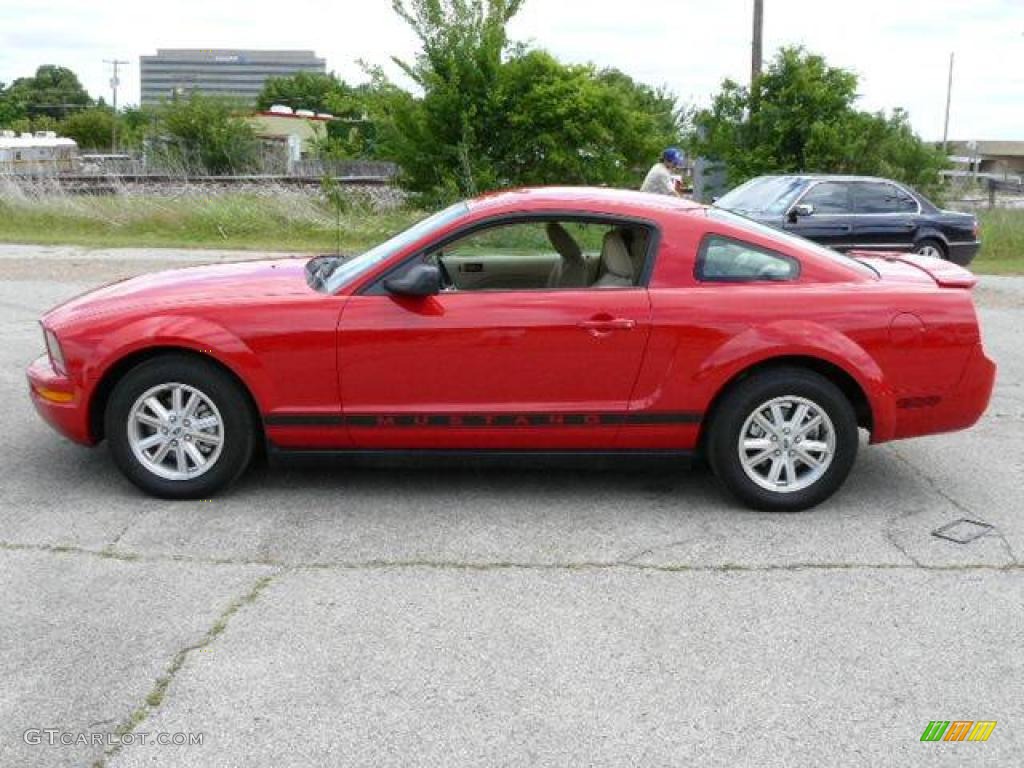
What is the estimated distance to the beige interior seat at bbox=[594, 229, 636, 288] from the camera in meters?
5.33

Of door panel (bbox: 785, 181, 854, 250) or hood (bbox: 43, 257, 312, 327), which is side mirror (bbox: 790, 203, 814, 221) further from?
hood (bbox: 43, 257, 312, 327)

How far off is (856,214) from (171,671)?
42.5 ft

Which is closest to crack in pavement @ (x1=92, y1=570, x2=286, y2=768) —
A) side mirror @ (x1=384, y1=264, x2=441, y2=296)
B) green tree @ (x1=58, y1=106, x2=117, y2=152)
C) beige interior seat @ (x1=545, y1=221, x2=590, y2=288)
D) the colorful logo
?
side mirror @ (x1=384, y1=264, x2=441, y2=296)

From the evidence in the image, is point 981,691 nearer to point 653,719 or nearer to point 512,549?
point 653,719

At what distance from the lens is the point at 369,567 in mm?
4562

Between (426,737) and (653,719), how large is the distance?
0.69 m

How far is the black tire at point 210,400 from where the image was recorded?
17.0 ft

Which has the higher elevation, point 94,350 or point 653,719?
point 94,350

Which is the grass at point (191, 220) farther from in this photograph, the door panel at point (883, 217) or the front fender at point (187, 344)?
the front fender at point (187, 344)

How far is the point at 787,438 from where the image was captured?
17.3 ft

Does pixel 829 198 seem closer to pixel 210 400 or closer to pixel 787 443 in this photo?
pixel 787 443

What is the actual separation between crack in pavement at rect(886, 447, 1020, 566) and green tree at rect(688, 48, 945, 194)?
14.4 m

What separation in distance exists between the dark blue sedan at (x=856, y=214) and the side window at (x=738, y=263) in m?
9.14

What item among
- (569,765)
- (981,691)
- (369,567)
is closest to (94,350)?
(369,567)
